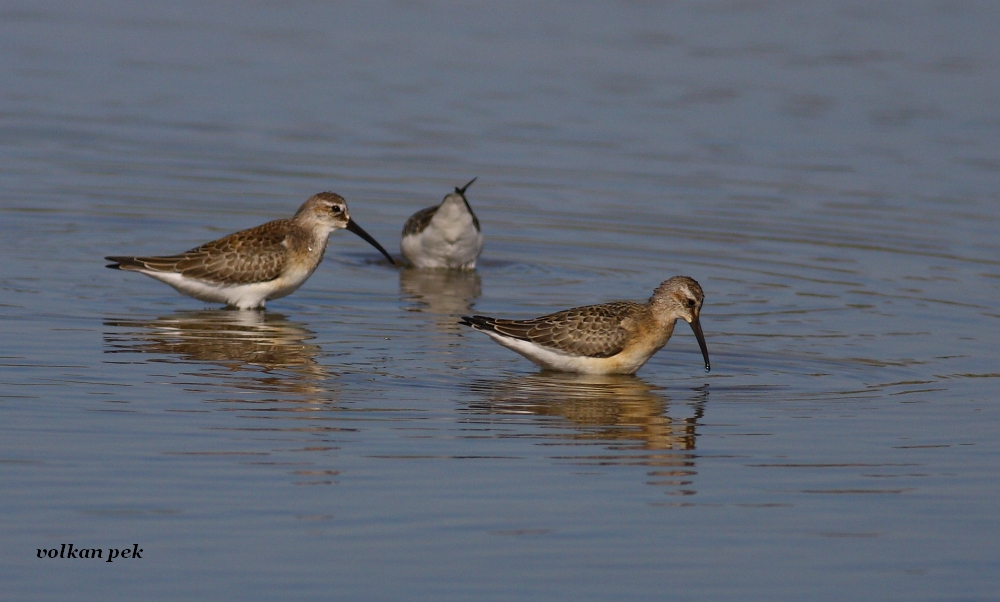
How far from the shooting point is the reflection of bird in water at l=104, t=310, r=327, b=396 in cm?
1282

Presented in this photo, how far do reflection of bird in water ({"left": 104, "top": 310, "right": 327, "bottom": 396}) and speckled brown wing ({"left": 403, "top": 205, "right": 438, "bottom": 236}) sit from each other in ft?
10.1

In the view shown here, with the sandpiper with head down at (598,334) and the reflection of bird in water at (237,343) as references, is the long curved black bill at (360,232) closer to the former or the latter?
the reflection of bird in water at (237,343)

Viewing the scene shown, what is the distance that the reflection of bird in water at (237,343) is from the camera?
12.8m

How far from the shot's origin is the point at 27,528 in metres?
8.69

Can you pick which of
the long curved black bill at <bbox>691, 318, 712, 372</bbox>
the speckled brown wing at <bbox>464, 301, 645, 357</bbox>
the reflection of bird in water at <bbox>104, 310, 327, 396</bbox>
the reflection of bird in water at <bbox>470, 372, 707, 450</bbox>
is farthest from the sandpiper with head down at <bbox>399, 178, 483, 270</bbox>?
the long curved black bill at <bbox>691, 318, 712, 372</bbox>

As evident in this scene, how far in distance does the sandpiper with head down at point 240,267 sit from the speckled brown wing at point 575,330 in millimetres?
3011

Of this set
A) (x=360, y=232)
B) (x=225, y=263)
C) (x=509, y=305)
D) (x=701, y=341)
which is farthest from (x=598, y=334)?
(x=360, y=232)

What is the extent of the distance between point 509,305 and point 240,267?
271 cm

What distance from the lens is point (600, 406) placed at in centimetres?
1253

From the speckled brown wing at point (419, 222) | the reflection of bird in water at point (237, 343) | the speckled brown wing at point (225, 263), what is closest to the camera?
the reflection of bird in water at point (237, 343)

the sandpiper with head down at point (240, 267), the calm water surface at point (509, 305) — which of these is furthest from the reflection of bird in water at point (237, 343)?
the sandpiper with head down at point (240, 267)

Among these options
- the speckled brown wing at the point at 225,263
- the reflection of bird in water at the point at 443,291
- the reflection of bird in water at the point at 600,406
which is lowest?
the reflection of bird in water at the point at 600,406

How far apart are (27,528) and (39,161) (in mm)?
14605

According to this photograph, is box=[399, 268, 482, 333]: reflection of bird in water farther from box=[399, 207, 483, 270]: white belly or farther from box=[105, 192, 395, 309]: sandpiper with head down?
box=[105, 192, 395, 309]: sandpiper with head down
